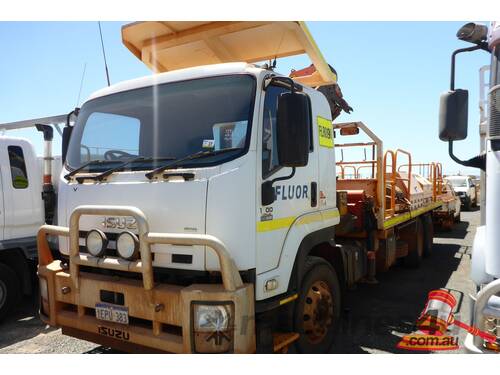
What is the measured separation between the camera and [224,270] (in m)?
2.26

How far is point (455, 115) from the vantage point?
2.58 m

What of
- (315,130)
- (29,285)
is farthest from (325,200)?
(29,285)

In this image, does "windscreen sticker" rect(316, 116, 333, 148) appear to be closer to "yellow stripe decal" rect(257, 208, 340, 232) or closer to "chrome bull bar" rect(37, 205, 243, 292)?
"yellow stripe decal" rect(257, 208, 340, 232)

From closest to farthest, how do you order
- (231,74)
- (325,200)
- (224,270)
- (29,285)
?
(224,270)
(231,74)
(325,200)
(29,285)

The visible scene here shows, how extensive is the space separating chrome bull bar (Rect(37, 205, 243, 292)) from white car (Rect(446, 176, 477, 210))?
1944 centimetres

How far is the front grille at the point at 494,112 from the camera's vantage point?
90.1 inches

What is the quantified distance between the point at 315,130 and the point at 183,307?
188 cm

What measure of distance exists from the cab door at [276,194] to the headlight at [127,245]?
0.84 metres

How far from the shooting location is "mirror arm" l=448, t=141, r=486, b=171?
2673mm

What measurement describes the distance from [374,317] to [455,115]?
2.79 meters

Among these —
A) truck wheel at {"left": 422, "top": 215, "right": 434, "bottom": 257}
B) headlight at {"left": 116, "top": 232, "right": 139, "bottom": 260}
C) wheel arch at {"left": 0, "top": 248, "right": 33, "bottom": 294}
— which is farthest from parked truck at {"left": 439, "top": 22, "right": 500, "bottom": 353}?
truck wheel at {"left": 422, "top": 215, "right": 434, "bottom": 257}

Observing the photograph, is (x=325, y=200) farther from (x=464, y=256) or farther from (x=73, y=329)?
(x=464, y=256)

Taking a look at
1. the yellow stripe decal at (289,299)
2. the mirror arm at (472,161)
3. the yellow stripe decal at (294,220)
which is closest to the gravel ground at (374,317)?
the yellow stripe decal at (289,299)

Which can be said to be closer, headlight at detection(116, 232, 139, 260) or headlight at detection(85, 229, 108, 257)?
headlight at detection(116, 232, 139, 260)
